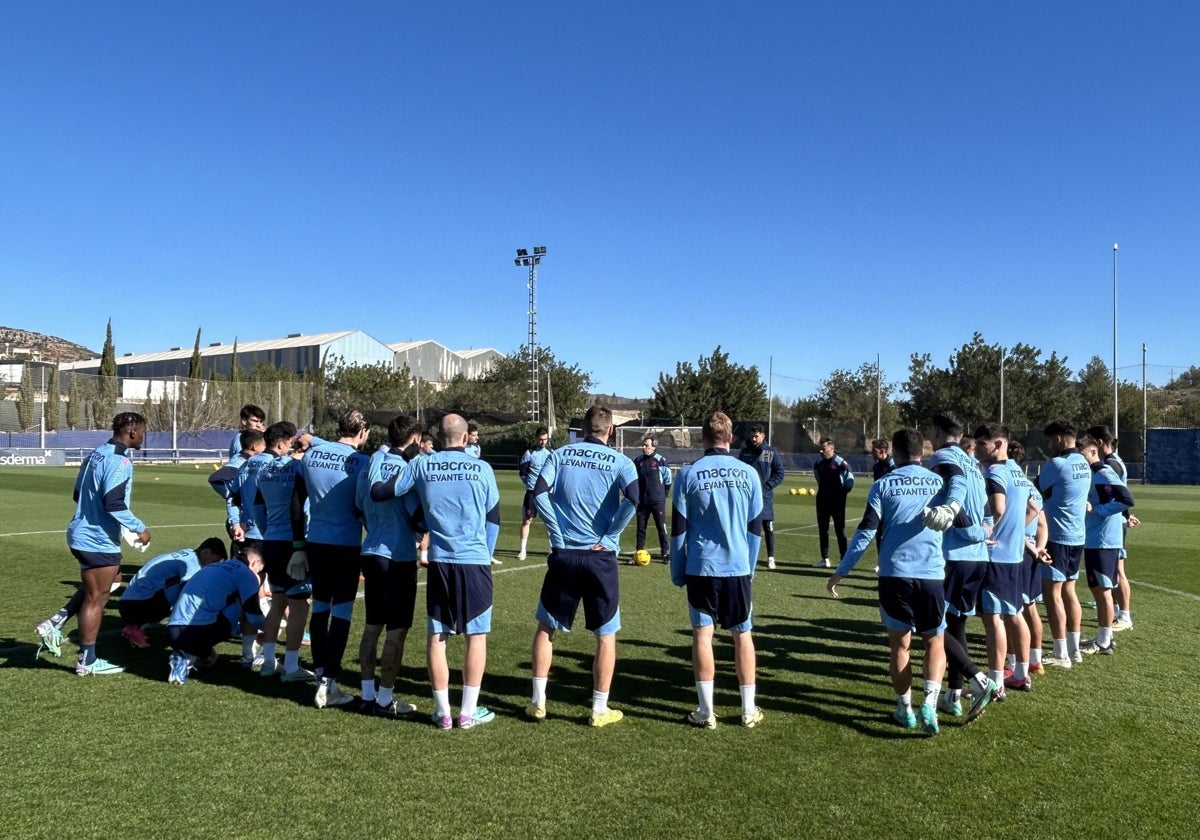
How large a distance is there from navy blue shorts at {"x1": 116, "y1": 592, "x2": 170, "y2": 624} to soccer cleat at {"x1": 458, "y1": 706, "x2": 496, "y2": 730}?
153 inches

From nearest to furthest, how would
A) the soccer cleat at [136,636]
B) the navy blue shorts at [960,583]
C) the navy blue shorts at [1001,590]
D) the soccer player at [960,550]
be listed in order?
the soccer player at [960,550]
the navy blue shorts at [960,583]
the navy blue shorts at [1001,590]
the soccer cleat at [136,636]

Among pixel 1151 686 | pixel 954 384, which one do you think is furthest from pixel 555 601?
pixel 954 384

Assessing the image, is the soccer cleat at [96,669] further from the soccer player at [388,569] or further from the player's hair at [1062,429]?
the player's hair at [1062,429]

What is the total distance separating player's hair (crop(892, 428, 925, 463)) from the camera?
5.56 meters

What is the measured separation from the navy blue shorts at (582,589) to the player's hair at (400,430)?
1.34 metres

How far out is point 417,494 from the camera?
5.65m

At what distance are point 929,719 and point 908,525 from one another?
124 cm

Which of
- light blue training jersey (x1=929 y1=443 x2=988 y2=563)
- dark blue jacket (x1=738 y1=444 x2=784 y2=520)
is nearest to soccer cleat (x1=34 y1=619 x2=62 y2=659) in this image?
light blue training jersey (x1=929 y1=443 x2=988 y2=563)

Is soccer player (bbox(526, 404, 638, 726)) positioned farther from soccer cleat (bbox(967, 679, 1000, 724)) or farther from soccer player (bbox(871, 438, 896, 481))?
soccer player (bbox(871, 438, 896, 481))

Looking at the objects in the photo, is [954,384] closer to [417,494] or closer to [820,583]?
[820,583]

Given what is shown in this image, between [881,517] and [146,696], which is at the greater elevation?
[881,517]

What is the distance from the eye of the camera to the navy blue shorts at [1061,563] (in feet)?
Result: 23.7

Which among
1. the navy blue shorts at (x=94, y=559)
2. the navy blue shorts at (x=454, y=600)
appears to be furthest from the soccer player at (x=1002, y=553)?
the navy blue shorts at (x=94, y=559)

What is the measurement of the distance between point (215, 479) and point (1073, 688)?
295 inches
